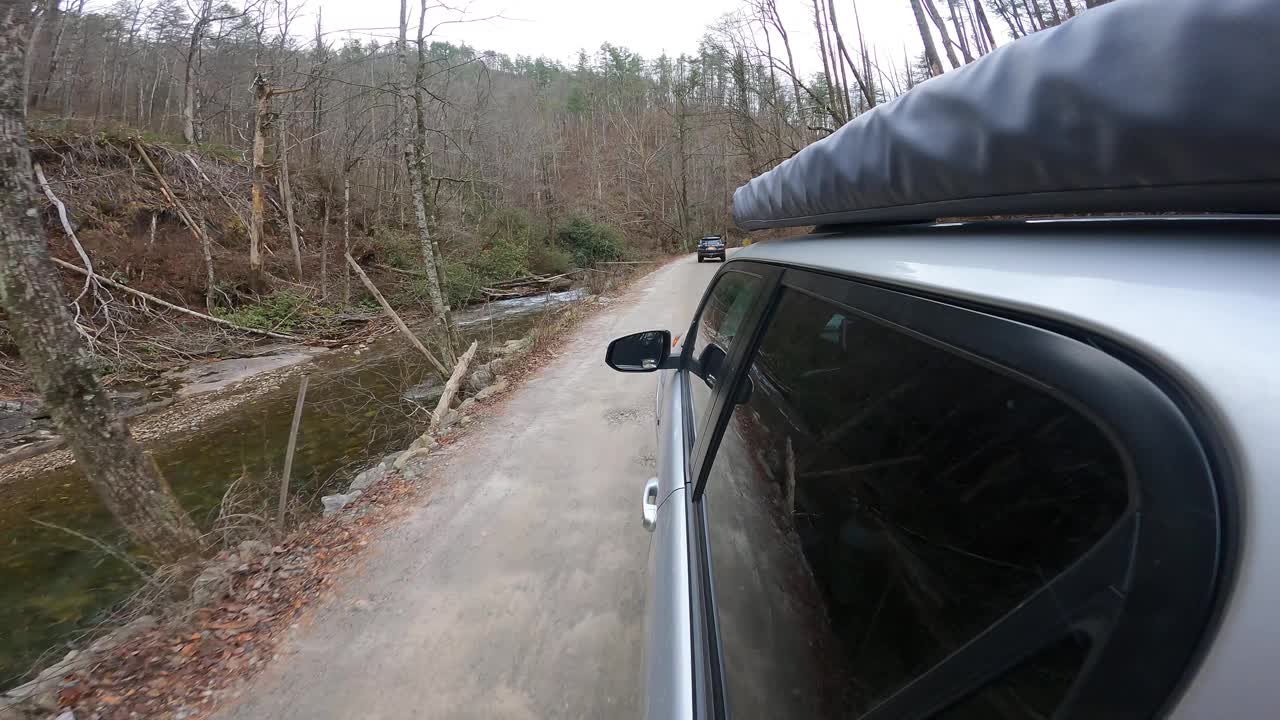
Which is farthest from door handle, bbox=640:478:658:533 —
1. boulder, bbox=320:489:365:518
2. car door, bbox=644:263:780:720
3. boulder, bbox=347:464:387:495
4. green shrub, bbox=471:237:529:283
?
green shrub, bbox=471:237:529:283

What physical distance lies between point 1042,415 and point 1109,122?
0.31 m

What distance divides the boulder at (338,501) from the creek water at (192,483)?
0.19 meters

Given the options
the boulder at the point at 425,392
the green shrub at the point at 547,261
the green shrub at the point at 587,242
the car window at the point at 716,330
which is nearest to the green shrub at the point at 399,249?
the green shrub at the point at 547,261

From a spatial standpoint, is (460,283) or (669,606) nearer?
(669,606)

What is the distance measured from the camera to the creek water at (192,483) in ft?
16.1

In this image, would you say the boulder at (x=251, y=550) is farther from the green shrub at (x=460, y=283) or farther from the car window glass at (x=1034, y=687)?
the green shrub at (x=460, y=283)

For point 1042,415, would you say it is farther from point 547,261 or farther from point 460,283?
point 547,261

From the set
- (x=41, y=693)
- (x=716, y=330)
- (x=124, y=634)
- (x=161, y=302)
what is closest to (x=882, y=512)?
(x=716, y=330)

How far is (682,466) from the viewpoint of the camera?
84.8 inches

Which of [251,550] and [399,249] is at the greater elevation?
[399,249]

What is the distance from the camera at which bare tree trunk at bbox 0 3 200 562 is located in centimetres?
334

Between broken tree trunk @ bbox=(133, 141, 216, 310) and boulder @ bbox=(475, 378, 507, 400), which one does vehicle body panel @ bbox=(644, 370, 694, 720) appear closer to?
boulder @ bbox=(475, 378, 507, 400)

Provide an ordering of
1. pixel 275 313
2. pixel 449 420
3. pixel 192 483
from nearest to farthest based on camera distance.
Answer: pixel 449 420, pixel 192 483, pixel 275 313

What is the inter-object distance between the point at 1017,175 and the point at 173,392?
47.3 feet
